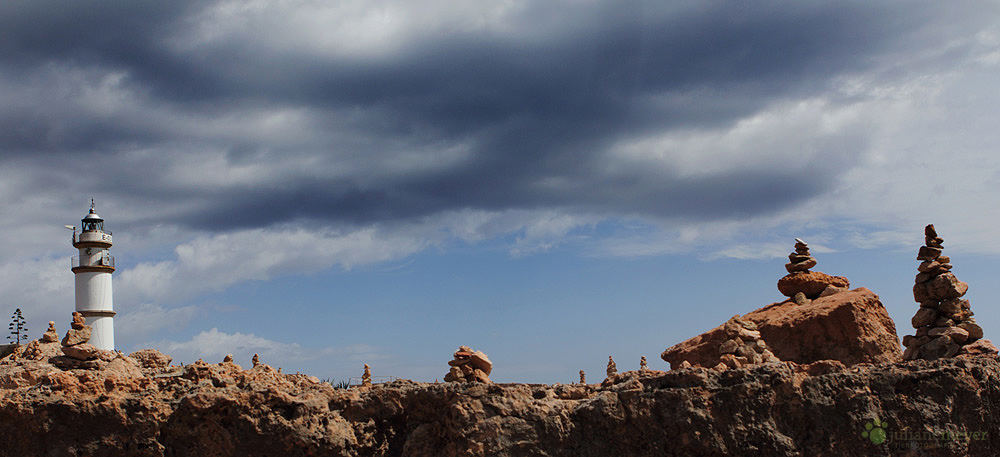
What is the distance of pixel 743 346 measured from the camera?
11.7 metres

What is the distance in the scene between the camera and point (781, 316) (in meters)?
13.4

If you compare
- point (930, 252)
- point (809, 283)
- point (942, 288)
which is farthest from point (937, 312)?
point (809, 283)

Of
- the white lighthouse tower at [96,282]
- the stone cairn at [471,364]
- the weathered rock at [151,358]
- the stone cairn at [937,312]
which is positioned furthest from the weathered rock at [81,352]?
the white lighthouse tower at [96,282]

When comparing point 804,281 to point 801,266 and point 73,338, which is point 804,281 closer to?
point 801,266

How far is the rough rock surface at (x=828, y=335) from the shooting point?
1255 centimetres

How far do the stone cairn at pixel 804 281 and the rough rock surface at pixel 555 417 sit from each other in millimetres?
5550

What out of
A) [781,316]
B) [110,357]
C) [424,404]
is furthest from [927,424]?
[110,357]

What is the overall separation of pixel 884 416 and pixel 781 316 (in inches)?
189

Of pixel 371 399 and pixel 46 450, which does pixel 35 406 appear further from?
pixel 371 399

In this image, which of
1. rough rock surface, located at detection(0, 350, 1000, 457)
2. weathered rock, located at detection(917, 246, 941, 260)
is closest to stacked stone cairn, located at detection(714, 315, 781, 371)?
rough rock surface, located at detection(0, 350, 1000, 457)

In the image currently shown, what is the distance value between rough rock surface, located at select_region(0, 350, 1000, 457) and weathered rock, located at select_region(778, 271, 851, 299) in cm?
559

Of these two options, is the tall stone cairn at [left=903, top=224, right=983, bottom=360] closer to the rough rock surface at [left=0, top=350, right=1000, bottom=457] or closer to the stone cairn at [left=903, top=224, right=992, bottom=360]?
the stone cairn at [left=903, top=224, right=992, bottom=360]

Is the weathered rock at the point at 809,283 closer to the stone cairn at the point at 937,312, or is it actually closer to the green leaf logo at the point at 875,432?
the stone cairn at the point at 937,312

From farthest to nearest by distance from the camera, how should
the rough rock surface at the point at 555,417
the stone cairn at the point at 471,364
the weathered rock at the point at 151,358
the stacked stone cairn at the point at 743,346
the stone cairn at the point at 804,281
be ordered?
1. the weathered rock at the point at 151,358
2. the stone cairn at the point at 804,281
3. the stacked stone cairn at the point at 743,346
4. the stone cairn at the point at 471,364
5. the rough rock surface at the point at 555,417
